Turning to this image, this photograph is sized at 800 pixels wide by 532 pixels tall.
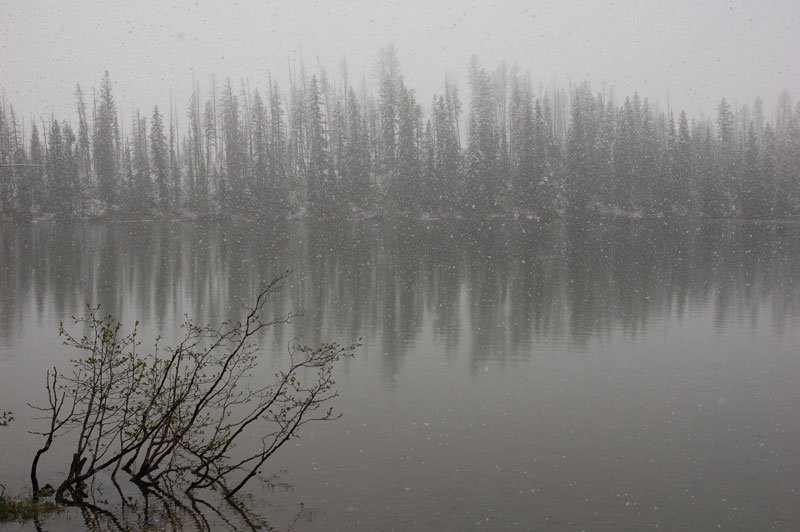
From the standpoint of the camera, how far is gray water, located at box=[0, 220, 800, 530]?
8.21m

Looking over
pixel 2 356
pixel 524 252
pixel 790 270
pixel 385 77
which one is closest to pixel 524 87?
pixel 385 77

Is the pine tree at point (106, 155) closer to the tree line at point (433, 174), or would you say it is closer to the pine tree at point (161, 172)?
the tree line at point (433, 174)

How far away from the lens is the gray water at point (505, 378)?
323 inches

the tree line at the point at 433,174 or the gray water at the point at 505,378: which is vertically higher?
the tree line at the point at 433,174

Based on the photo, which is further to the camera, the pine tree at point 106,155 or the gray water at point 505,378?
the pine tree at point 106,155

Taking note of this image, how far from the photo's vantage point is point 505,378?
13.3 m

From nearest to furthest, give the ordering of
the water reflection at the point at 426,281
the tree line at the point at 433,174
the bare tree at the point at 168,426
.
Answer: the bare tree at the point at 168,426 → the water reflection at the point at 426,281 → the tree line at the point at 433,174

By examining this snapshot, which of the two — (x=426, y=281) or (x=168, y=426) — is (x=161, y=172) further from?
(x=168, y=426)

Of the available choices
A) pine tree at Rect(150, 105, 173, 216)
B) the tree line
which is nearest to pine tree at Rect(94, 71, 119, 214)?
the tree line

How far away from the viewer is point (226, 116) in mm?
80562

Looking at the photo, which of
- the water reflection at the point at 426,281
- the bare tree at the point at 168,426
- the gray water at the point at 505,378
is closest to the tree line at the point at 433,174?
the water reflection at the point at 426,281

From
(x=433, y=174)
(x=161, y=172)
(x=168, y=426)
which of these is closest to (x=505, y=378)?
(x=168, y=426)

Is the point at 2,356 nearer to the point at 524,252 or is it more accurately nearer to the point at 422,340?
the point at 422,340

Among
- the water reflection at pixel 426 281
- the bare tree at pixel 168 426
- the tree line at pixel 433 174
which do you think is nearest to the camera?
the bare tree at pixel 168 426
